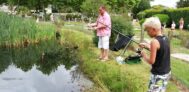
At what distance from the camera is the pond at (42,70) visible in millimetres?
11492

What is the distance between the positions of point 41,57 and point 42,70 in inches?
125

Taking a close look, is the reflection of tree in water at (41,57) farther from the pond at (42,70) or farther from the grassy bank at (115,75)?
the grassy bank at (115,75)

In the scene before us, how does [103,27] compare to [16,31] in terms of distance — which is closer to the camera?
[103,27]

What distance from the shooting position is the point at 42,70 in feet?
47.4

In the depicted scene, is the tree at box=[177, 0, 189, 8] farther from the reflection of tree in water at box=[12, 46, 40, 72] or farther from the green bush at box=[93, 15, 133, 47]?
the green bush at box=[93, 15, 133, 47]

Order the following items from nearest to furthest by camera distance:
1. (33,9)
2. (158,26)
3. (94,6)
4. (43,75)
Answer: (158,26) < (43,75) < (94,6) < (33,9)

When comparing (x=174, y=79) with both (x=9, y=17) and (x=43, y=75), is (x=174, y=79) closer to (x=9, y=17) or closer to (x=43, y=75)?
(x=43, y=75)

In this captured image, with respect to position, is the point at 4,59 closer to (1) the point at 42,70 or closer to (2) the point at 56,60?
(2) the point at 56,60

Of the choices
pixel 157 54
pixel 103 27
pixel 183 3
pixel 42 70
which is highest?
pixel 157 54

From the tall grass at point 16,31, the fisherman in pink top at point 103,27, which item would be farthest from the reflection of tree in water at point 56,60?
the fisherman in pink top at point 103,27

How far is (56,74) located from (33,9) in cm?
4014

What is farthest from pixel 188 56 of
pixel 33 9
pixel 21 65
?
pixel 33 9

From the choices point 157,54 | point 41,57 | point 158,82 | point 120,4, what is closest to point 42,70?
point 41,57

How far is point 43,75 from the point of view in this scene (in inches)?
528
